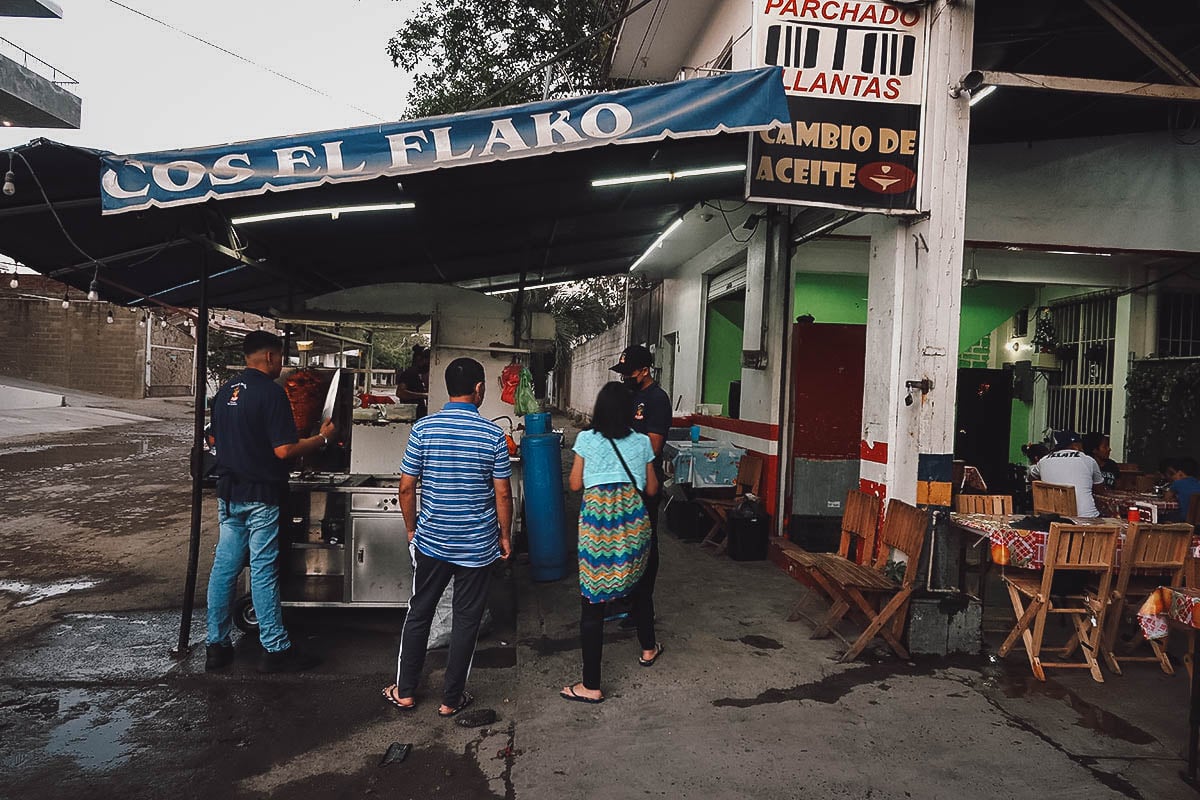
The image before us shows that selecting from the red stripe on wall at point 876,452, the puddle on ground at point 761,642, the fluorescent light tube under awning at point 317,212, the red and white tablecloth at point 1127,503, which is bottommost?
the puddle on ground at point 761,642

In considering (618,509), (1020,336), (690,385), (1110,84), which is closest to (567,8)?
(690,385)

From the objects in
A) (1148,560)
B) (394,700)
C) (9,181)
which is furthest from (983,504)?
(9,181)

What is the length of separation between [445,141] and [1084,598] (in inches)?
196

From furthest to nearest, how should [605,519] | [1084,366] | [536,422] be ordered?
[1084,366] < [536,422] < [605,519]

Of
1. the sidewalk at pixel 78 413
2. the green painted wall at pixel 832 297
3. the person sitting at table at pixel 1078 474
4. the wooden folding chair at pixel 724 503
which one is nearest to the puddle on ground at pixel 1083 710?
the person sitting at table at pixel 1078 474

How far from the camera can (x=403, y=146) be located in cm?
415

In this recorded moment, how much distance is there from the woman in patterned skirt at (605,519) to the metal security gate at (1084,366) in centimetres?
937

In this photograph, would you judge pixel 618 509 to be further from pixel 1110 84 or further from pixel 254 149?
pixel 1110 84

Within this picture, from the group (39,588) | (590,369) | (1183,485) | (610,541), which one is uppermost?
(590,369)

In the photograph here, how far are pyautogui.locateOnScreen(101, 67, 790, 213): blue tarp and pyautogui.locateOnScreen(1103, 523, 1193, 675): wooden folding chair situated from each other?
3.51 meters

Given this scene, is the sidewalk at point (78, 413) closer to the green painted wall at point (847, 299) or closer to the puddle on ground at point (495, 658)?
the puddle on ground at point (495, 658)

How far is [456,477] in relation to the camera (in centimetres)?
384

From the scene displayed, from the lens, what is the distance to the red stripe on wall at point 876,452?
5.70 metres

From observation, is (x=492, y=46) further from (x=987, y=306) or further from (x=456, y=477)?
(x=456, y=477)
